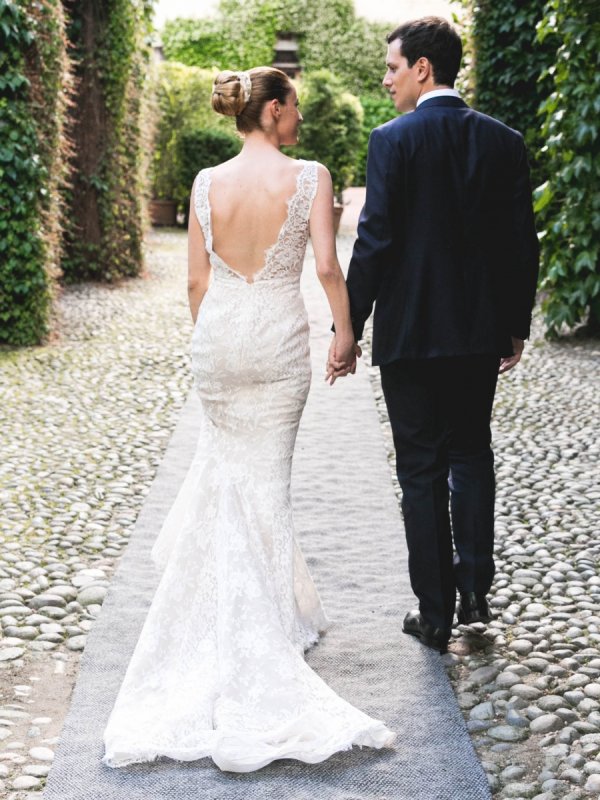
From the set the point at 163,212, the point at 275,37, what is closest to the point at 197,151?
the point at 163,212

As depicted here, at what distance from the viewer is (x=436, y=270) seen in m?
3.41

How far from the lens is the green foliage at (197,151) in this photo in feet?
63.4

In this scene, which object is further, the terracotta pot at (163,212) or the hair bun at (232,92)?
the terracotta pot at (163,212)

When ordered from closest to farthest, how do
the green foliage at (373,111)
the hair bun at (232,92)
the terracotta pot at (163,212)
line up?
the hair bun at (232,92) < the terracotta pot at (163,212) < the green foliage at (373,111)

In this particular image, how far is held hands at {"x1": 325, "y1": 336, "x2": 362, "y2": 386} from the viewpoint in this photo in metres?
3.44

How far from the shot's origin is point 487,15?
447 inches

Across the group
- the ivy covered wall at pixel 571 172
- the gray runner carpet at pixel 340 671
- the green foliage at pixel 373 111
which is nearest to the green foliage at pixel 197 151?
the green foliage at pixel 373 111

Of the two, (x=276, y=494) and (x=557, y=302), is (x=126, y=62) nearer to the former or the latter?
(x=557, y=302)

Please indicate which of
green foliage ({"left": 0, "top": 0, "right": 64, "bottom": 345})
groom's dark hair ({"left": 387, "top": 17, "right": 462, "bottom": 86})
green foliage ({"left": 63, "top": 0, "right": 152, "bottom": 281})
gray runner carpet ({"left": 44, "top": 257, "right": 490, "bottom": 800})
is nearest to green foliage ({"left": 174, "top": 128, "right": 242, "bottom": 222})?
green foliage ({"left": 63, "top": 0, "right": 152, "bottom": 281})

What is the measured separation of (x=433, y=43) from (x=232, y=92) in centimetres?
66

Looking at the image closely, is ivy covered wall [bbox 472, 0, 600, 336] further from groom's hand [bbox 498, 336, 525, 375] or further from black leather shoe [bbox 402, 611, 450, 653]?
black leather shoe [bbox 402, 611, 450, 653]

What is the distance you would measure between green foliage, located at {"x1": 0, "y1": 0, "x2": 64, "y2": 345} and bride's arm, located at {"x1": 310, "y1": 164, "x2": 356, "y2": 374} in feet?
18.0

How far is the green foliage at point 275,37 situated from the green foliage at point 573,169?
18.4m

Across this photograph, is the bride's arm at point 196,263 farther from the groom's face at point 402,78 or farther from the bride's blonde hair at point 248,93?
the groom's face at point 402,78
